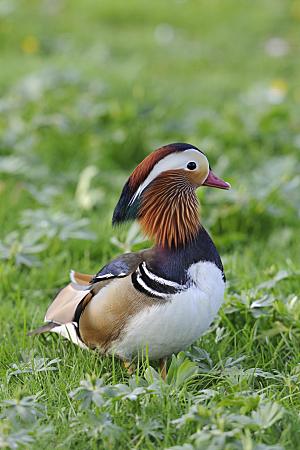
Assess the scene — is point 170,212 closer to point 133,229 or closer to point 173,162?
point 173,162

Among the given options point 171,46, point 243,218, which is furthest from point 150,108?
point 171,46

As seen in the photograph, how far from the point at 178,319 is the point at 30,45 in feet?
21.2

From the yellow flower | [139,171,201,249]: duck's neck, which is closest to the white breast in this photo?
[139,171,201,249]: duck's neck

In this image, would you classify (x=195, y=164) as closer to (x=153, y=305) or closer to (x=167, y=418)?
(x=153, y=305)

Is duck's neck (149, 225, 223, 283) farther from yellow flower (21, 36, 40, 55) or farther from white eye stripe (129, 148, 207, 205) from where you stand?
yellow flower (21, 36, 40, 55)

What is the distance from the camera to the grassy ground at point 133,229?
240 cm

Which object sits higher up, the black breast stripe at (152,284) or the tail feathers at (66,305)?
the black breast stripe at (152,284)

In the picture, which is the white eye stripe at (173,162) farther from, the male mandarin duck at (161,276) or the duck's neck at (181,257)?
the duck's neck at (181,257)

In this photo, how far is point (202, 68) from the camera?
28.2 ft

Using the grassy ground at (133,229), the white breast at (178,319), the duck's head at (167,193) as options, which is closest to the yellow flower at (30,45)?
the grassy ground at (133,229)

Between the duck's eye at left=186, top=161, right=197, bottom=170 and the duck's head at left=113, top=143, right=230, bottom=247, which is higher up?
the duck's eye at left=186, top=161, right=197, bottom=170

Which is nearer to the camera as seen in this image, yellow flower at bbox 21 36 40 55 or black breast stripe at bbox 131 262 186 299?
black breast stripe at bbox 131 262 186 299

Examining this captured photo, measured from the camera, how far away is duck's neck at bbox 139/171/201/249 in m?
2.76

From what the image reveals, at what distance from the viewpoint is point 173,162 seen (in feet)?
8.91
